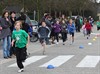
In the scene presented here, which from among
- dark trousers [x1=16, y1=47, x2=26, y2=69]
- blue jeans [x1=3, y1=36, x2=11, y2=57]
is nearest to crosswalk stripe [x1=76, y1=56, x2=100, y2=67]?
dark trousers [x1=16, y1=47, x2=26, y2=69]

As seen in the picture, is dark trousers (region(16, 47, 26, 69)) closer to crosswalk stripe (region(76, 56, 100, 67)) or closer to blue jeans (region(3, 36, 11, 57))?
crosswalk stripe (region(76, 56, 100, 67))

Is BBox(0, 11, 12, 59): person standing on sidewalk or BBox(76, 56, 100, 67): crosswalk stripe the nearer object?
BBox(76, 56, 100, 67): crosswalk stripe

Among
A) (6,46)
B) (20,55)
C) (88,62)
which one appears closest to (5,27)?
(6,46)

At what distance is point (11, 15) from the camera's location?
15.9 meters

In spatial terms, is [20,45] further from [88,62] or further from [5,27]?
[5,27]

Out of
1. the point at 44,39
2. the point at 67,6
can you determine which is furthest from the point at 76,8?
the point at 44,39

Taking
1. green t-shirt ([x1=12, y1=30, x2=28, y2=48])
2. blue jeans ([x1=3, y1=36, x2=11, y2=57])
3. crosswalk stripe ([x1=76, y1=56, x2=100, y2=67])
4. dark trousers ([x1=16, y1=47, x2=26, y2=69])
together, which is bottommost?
crosswalk stripe ([x1=76, y1=56, x2=100, y2=67])

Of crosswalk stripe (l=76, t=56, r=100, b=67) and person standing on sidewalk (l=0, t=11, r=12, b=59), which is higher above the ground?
person standing on sidewalk (l=0, t=11, r=12, b=59)

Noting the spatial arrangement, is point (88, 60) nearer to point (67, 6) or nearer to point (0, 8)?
point (0, 8)

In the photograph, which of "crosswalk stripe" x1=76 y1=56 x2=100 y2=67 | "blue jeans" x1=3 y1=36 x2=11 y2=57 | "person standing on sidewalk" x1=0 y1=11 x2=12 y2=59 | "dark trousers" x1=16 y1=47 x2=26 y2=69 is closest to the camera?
"dark trousers" x1=16 y1=47 x2=26 y2=69

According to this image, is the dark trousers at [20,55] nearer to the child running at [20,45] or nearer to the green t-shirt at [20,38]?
the child running at [20,45]

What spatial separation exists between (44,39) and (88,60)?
3638mm

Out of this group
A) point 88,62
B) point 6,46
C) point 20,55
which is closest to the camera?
point 20,55

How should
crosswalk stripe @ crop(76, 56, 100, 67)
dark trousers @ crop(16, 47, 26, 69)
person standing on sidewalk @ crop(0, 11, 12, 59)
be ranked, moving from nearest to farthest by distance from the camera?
dark trousers @ crop(16, 47, 26, 69) < crosswalk stripe @ crop(76, 56, 100, 67) < person standing on sidewalk @ crop(0, 11, 12, 59)
